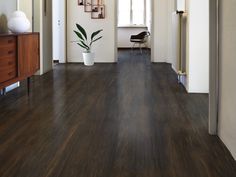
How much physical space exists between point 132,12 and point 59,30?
644 cm

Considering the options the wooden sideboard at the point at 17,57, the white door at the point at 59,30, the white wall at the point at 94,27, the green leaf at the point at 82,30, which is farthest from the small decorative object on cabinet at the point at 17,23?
the white wall at the point at 94,27

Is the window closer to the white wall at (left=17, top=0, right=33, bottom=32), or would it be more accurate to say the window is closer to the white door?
the white door

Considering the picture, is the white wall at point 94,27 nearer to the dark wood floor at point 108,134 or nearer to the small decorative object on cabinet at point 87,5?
the small decorative object on cabinet at point 87,5

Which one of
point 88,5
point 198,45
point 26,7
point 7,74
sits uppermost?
point 88,5

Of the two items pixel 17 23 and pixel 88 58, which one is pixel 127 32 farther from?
pixel 17 23

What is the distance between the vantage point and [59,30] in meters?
10.4

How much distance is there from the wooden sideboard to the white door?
14.3ft

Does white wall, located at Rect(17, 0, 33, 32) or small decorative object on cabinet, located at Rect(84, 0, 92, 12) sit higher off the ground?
small decorative object on cabinet, located at Rect(84, 0, 92, 12)

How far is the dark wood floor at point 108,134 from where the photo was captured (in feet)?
8.80

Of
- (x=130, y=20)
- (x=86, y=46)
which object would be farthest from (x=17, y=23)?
(x=130, y=20)

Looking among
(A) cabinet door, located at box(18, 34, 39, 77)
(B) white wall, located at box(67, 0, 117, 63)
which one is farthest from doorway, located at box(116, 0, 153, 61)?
(A) cabinet door, located at box(18, 34, 39, 77)

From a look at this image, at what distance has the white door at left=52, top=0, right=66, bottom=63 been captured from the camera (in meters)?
10.3

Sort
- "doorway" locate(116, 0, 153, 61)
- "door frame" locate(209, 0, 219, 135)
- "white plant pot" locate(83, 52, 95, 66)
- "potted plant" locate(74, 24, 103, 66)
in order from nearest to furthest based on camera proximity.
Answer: "door frame" locate(209, 0, 219, 135) < "potted plant" locate(74, 24, 103, 66) < "white plant pot" locate(83, 52, 95, 66) < "doorway" locate(116, 0, 153, 61)

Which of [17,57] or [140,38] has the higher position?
[140,38]
